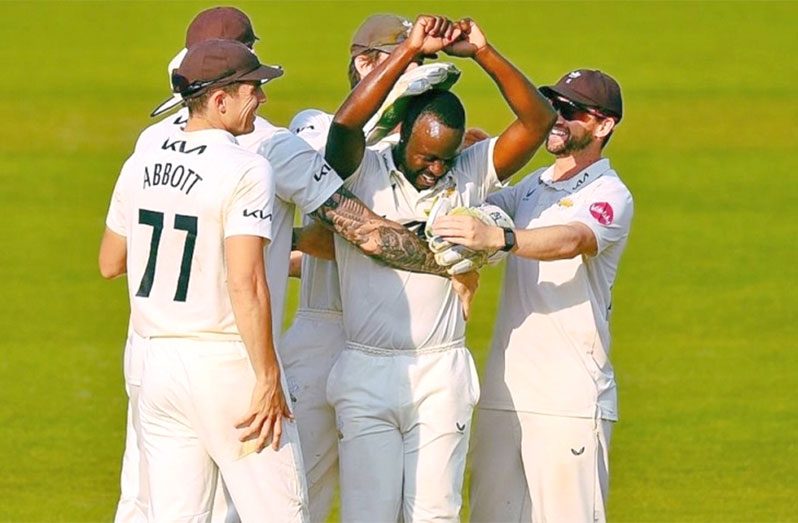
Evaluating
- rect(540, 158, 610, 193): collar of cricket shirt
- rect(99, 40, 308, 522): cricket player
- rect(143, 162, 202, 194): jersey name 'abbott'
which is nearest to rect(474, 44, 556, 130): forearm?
rect(540, 158, 610, 193): collar of cricket shirt

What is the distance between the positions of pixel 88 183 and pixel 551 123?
18196mm

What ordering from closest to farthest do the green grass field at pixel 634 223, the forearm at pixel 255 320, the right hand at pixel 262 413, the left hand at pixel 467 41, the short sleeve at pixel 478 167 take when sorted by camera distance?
the forearm at pixel 255 320 → the right hand at pixel 262 413 → the left hand at pixel 467 41 → the short sleeve at pixel 478 167 → the green grass field at pixel 634 223

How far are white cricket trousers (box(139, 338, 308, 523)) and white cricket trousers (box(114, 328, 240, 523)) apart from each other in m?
0.26

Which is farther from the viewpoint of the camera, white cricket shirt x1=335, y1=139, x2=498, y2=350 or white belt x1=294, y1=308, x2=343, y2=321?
white belt x1=294, y1=308, x2=343, y2=321

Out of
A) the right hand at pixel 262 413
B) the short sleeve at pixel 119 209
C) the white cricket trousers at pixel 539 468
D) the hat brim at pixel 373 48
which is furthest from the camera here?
the hat brim at pixel 373 48

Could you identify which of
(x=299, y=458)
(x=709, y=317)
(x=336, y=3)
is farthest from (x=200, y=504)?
(x=336, y=3)

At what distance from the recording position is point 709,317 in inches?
683

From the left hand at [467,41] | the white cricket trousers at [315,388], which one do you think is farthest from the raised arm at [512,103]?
the white cricket trousers at [315,388]

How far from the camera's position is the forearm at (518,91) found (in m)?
7.14

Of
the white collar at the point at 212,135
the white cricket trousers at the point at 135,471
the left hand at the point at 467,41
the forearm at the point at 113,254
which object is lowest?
the white cricket trousers at the point at 135,471

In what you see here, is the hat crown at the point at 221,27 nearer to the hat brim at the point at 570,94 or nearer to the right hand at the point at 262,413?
the hat brim at the point at 570,94

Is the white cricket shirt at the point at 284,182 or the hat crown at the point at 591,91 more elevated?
the hat crown at the point at 591,91

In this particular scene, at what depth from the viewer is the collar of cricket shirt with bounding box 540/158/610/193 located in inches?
307

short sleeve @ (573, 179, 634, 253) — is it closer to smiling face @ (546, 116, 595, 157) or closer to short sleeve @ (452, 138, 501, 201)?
smiling face @ (546, 116, 595, 157)
